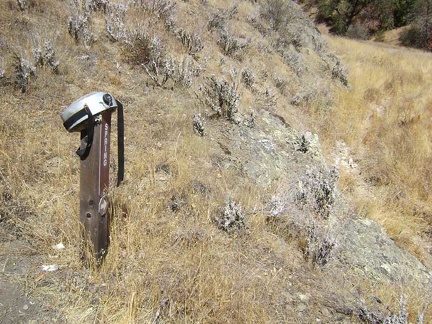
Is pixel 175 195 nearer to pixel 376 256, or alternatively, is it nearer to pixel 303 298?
pixel 303 298

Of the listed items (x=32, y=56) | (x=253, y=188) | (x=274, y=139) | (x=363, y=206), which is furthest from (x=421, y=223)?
(x=32, y=56)

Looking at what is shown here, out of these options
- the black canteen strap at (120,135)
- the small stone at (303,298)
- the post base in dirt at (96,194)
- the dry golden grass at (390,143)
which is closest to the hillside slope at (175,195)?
the small stone at (303,298)

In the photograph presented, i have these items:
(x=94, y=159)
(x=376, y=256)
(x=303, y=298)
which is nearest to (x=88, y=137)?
(x=94, y=159)

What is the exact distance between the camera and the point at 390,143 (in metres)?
7.37

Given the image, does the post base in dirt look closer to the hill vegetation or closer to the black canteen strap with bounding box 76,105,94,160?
the black canteen strap with bounding box 76,105,94,160

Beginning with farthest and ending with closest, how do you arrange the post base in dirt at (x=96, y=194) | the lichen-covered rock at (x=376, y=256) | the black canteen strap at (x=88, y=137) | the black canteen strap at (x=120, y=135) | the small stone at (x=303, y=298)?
1. the lichen-covered rock at (x=376, y=256)
2. the small stone at (x=303, y=298)
3. the black canteen strap at (x=120, y=135)
4. the post base in dirt at (x=96, y=194)
5. the black canteen strap at (x=88, y=137)

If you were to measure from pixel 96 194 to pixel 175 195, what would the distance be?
4.21ft

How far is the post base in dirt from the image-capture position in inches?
84.6

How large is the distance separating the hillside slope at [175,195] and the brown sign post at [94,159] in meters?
0.22

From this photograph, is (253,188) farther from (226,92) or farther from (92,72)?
(92,72)

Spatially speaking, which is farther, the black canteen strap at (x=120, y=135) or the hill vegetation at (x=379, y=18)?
the hill vegetation at (x=379, y=18)

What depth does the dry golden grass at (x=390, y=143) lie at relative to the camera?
5332mm

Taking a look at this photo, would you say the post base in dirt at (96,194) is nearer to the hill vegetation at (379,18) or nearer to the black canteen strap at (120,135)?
the black canteen strap at (120,135)

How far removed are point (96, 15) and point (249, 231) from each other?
4.98 m
